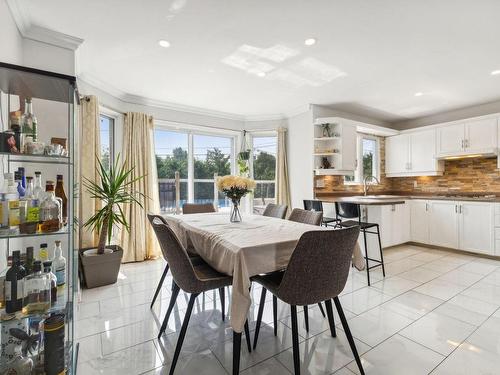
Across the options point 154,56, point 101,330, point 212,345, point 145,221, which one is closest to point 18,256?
point 101,330

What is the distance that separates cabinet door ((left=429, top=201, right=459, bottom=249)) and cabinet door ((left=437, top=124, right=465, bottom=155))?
0.96 m

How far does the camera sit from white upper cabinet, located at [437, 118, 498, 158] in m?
4.05

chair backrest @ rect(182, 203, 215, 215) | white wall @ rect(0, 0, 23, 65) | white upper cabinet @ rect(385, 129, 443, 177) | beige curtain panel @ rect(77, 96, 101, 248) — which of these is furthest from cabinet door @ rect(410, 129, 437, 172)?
white wall @ rect(0, 0, 23, 65)

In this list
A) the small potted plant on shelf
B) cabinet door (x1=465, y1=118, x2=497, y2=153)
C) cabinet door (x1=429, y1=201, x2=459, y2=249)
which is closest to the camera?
the small potted plant on shelf

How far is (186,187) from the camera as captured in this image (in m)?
4.68

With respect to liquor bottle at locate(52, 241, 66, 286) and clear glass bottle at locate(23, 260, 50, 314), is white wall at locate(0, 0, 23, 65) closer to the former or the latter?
liquor bottle at locate(52, 241, 66, 286)

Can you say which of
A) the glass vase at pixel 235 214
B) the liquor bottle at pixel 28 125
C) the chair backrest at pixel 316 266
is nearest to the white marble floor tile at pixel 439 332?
the chair backrest at pixel 316 266

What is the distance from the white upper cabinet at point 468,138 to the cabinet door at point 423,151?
12 centimetres

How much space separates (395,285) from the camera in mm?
2893

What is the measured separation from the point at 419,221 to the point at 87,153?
5450mm

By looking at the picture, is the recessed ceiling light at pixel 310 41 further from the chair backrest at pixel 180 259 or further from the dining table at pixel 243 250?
the chair backrest at pixel 180 259

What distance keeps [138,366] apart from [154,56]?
2.84m

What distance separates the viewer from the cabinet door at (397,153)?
5188mm

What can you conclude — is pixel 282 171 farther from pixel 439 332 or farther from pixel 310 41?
pixel 439 332
